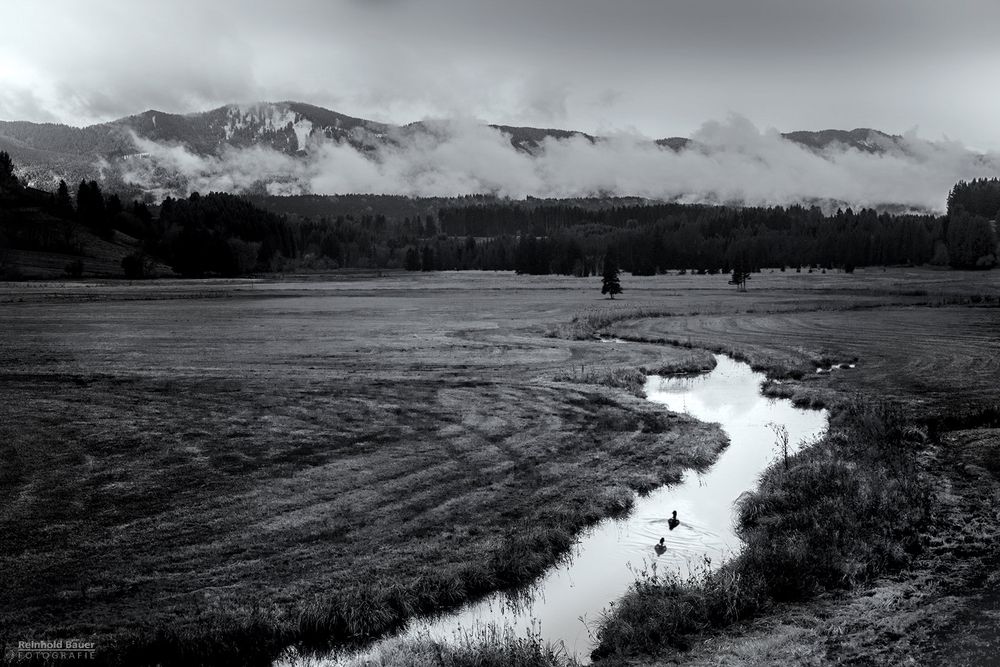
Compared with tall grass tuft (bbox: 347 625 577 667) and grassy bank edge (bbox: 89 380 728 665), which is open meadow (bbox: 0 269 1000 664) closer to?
grassy bank edge (bbox: 89 380 728 665)

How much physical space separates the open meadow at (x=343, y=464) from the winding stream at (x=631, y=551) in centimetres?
65

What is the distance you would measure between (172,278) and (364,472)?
591 ft

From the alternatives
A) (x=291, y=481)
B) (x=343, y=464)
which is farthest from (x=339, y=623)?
(x=343, y=464)

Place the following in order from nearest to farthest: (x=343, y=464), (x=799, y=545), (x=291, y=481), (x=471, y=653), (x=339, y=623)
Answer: (x=471, y=653), (x=339, y=623), (x=799, y=545), (x=291, y=481), (x=343, y=464)

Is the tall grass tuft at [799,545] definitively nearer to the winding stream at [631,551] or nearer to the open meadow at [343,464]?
the winding stream at [631,551]

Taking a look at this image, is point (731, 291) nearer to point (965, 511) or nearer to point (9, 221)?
point (965, 511)

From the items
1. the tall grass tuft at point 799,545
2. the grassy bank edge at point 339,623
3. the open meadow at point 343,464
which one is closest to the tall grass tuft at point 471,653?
the grassy bank edge at point 339,623

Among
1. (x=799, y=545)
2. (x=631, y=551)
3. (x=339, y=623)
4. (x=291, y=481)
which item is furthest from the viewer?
(x=291, y=481)

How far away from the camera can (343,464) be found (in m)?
23.6

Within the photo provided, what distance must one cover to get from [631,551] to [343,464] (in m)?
10.1

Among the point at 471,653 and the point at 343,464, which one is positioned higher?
the point at 343,464

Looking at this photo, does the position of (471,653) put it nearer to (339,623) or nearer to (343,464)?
(339,623)

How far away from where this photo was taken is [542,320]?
78.1 m

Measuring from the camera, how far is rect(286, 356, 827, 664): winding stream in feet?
47.4
